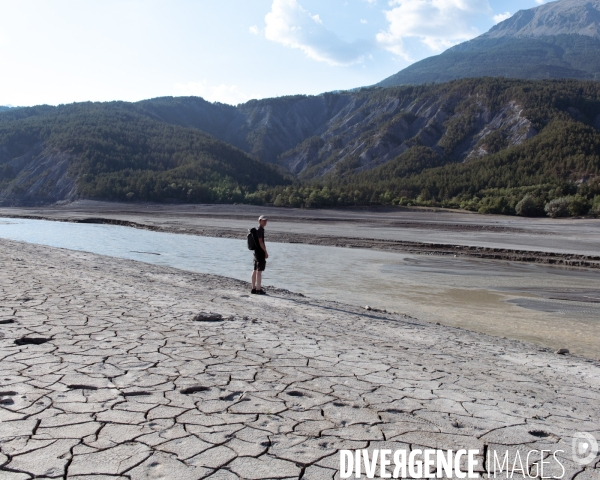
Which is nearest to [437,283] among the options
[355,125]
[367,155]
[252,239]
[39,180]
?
[252,239]

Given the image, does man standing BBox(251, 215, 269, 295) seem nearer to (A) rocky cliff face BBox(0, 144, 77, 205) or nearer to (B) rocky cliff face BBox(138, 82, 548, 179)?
(A) rocky cliff face BBox(0, 144, 77, 205)

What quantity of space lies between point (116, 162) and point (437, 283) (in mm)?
90181

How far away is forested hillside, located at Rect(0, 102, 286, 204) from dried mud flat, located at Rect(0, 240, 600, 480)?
67.5m

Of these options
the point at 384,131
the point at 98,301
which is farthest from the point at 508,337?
the point at 384,131

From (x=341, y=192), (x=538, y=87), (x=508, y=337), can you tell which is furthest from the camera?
(x=538, y=87)

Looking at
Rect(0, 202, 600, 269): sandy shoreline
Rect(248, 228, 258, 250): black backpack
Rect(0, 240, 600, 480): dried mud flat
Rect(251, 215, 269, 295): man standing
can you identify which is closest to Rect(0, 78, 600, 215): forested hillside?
Rect(0, 202, 600, 269): sandy shoreline

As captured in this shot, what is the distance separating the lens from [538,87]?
10212cm

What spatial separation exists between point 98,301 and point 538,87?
371ft

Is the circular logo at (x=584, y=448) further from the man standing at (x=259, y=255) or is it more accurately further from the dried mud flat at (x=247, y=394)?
the man standing at (x=259, y=255)

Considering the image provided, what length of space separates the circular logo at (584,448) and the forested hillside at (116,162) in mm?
70680

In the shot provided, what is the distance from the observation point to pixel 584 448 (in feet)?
11.9

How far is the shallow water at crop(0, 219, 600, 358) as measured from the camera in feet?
33.8

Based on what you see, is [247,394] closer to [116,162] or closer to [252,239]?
[252,239]

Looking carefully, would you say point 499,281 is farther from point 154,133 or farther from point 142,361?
point 154,133
